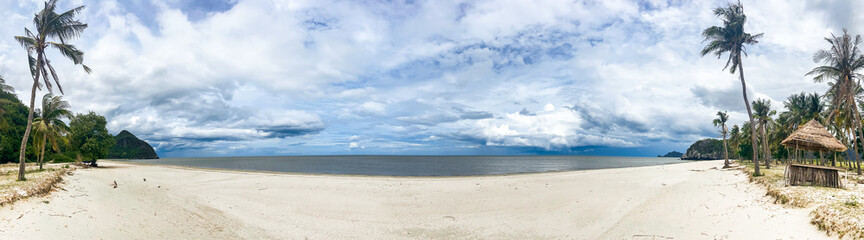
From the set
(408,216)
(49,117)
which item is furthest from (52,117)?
(408,216)

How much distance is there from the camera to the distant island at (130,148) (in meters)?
169

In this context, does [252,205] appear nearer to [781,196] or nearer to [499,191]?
[499,191]

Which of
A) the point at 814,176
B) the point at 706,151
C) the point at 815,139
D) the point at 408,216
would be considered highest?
the point at 815,139

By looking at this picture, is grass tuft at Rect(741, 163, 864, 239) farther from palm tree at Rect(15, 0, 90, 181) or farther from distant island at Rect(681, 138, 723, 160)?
distant island at Rect(681, 138, 723, 160)

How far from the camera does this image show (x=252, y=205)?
53.9 ft

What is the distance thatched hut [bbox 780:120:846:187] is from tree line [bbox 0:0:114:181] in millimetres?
37412

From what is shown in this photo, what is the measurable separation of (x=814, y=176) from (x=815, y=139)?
4.38 meters

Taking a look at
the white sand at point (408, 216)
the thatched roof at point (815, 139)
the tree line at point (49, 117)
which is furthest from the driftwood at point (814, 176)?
the tree line at point (49, 117)

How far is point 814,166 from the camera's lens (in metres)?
15.5

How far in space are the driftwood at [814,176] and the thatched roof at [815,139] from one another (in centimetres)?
344

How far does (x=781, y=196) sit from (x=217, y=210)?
73.7ft

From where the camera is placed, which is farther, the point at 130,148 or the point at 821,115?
the point at 130,148

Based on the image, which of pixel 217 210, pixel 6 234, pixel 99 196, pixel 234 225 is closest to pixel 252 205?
pixel 217 210

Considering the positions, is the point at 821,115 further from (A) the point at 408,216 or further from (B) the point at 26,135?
(B) the point at 26,135
